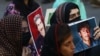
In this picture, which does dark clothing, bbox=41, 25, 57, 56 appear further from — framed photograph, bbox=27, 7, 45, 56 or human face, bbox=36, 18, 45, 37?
human face, bbox=36, 18, 45, 37

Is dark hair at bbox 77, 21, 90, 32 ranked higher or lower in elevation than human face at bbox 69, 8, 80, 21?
lower

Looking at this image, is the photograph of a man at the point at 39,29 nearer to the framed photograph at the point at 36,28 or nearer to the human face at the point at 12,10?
the framed photograph at the point at 36,28

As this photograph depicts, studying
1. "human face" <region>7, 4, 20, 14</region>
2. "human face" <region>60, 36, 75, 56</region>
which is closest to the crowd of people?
"human face" <region>60, 36, 75, 56</region>

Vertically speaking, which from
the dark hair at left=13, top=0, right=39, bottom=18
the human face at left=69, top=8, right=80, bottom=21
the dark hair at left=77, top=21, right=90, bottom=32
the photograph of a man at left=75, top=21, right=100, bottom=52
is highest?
the dark hair at left=13, top=0, right=39, bottom=18

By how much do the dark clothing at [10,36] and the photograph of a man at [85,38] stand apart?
590mm

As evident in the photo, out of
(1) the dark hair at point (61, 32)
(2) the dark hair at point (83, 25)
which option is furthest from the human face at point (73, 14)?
(1) the dark hair at point (61, 32)

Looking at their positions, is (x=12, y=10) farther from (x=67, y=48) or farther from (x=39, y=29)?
(x=67, y=48)

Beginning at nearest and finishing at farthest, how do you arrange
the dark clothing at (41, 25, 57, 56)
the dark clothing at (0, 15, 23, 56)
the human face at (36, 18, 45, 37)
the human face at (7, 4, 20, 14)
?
the dark clothing at (41, 25, 57, 56)
the dark clothing at (0, 15, 23, 56)
the human face at (36, 18, 45, 37)
the human face at (7, 4, 20, 14)

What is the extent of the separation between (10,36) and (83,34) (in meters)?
0.74

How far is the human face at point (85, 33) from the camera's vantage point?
3.41m

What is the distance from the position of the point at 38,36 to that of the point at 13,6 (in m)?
0.59

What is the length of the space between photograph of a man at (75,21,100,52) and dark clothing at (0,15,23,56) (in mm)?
590

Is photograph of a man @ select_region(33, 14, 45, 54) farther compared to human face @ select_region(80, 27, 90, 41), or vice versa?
photograph of a man @ select_region(33, 14, 45, 54)

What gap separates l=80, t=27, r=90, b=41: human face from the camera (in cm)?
341
